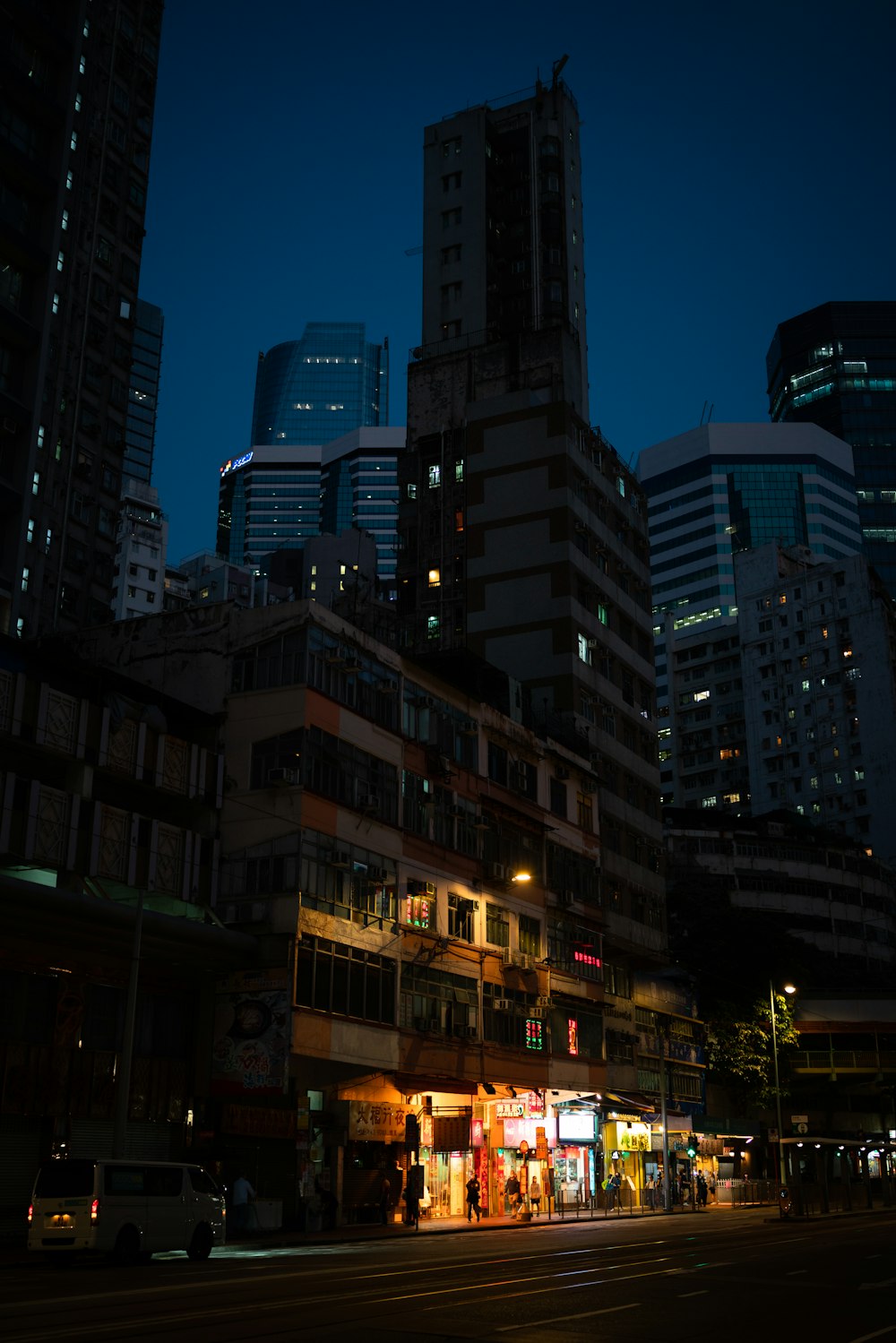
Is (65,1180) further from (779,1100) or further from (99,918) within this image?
(779,1100)

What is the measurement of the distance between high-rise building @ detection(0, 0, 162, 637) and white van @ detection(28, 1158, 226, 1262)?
44222 millimetres

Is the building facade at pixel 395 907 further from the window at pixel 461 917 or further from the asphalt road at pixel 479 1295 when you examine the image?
the asphalt road at pixel 479 1295

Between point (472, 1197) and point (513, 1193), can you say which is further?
point (513, 1193)

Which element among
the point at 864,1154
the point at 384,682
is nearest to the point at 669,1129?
the point at 864,1154

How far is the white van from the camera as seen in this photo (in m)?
23.9

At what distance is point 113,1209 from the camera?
24297 millimetres

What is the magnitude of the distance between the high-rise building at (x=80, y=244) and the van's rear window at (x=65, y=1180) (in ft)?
147

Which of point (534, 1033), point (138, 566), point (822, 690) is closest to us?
point (534, 1033)

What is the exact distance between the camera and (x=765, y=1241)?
102ft

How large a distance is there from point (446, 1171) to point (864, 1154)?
23467 mm

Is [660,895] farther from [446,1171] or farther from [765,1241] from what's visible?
[765,1241]

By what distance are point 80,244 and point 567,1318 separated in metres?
83.6

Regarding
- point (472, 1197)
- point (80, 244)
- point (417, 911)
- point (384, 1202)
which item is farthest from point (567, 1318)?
point (80, 244)

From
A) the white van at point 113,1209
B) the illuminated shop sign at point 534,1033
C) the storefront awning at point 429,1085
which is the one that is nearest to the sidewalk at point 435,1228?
the white van at point 113,1209
